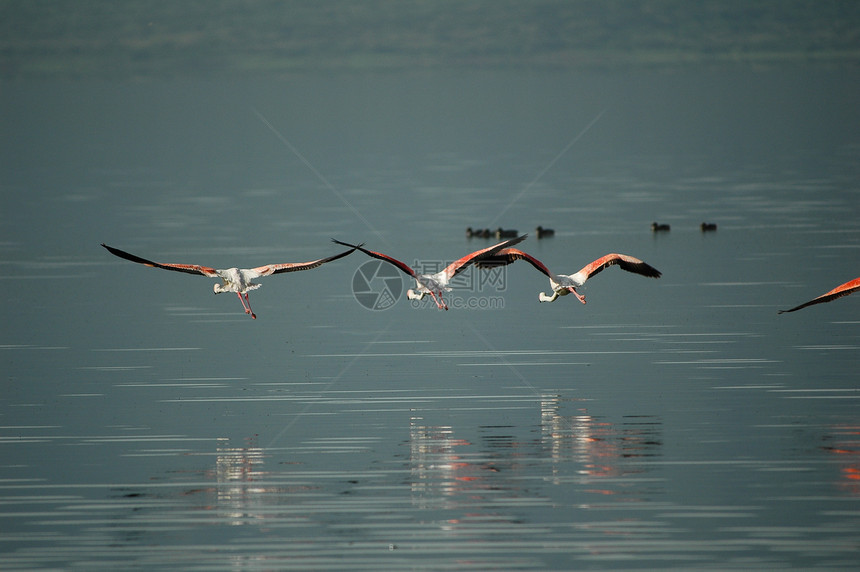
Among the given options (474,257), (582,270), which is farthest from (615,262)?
(474,257)

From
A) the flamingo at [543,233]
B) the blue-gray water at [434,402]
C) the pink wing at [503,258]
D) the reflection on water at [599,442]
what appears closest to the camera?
the blue-gray water at [434,402]

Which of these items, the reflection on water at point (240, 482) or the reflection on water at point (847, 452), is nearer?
the reflection on water at point (240, 482)

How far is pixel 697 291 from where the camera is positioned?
41.9m

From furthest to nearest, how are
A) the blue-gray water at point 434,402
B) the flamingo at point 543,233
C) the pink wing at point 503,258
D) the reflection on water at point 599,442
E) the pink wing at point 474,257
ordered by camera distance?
the flamingo at point 543,233 < the pink wing at point 503,258 < the pink wing at point 474,257 < the reflection on water at point 599,442 < the blue-gray water at point 434,402

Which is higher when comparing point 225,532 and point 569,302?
point 569,302

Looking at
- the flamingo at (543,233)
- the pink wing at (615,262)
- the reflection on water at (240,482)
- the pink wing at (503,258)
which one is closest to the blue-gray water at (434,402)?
the reflection on water at (240,482)

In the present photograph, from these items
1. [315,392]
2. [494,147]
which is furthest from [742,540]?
[494,147]

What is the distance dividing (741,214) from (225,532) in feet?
148

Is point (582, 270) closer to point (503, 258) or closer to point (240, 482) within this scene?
point (503, 258)

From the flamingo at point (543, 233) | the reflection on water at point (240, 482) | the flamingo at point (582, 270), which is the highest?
the flamingo at point (543, 233)

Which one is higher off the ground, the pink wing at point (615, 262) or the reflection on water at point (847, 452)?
the pink wing at point (615, 262)

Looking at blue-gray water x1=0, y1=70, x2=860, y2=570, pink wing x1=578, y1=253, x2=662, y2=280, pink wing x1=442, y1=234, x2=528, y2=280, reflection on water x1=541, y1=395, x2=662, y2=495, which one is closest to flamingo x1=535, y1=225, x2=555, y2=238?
blue-gray water x1=0, y1=70, x2=860, y2=570

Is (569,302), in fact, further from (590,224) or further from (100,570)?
(100,570)

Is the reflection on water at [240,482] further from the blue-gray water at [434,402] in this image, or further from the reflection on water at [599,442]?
the reflection on water at [599,442]
